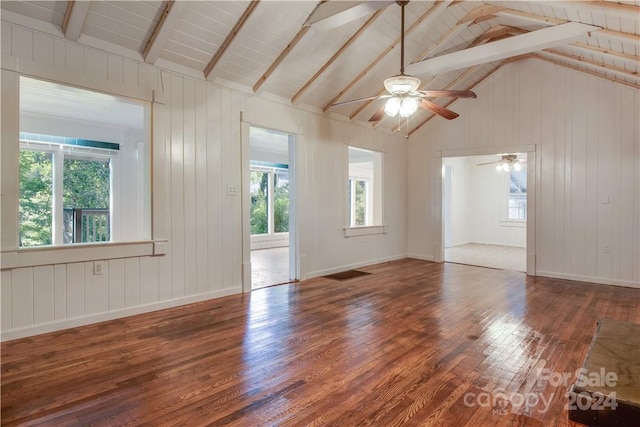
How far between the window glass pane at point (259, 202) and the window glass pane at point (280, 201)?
24 cm

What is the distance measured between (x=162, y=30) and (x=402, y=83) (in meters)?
2.37

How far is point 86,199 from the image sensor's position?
6148mm

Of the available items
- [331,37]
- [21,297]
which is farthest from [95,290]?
[331,37]

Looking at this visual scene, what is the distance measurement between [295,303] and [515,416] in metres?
2.64

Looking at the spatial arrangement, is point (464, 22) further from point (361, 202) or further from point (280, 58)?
point (361, 202)

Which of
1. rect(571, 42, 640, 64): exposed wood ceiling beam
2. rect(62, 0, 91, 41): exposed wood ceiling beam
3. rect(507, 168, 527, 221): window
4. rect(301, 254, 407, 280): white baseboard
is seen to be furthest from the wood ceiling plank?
rect(62, 0, 91, 41): exposed wood ceiling beam

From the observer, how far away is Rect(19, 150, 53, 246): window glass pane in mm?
5496

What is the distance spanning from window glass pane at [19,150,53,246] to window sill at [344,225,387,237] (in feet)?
16.2

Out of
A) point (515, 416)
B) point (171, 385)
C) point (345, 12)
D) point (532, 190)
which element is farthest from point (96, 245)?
point (532, 190)

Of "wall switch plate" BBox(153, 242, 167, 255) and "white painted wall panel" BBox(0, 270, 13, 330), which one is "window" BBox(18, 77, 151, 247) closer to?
"wall switch plate" BBox(153, 242, 167, 255)

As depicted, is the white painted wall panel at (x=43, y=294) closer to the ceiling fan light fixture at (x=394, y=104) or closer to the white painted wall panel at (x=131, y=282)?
the white painted wall panel at (x=131, y=282)

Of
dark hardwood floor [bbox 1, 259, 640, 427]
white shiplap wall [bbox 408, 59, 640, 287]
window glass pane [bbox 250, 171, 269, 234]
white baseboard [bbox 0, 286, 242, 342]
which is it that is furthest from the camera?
window glass pane [bbox 250, 171, 269, 234]

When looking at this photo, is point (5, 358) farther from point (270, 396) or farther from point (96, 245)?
point (270, 396)

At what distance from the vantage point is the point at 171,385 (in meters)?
2.31
